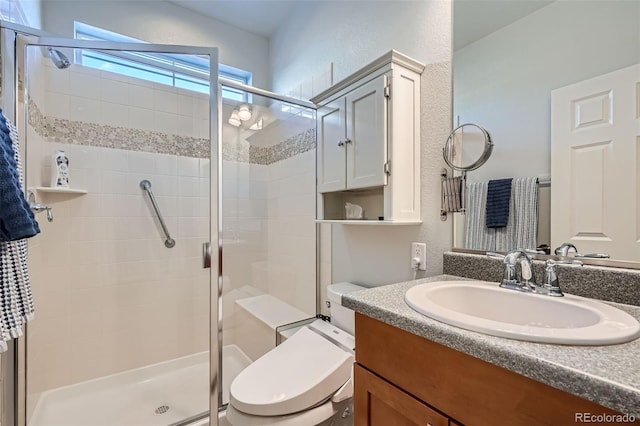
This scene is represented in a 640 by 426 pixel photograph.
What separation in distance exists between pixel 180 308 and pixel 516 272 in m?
2.10

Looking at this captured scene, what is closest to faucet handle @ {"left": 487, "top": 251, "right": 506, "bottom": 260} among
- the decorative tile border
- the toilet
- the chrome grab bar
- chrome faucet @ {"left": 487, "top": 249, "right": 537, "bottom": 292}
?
chrome faucet @ {"left": 487, "top": 249, "right": 537, "bottom": 292}

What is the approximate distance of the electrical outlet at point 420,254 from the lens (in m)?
1.24

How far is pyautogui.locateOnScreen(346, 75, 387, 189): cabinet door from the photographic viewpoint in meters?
1.22

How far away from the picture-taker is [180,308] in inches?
82.8

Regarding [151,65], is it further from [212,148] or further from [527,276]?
[527,276]

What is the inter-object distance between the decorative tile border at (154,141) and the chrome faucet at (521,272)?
4.39 ft

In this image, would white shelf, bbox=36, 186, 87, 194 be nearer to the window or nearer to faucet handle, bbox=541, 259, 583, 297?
the window

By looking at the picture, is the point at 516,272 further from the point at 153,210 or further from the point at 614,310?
the point at 153,210

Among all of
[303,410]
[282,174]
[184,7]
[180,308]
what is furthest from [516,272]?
[184,7]

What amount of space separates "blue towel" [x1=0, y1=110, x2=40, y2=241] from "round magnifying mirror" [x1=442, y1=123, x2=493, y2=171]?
143 cm

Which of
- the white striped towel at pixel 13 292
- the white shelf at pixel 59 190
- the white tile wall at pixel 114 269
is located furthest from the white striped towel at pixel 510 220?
the white shelf at pixel 59 190

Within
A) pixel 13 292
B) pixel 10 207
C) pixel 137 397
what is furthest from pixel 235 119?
pixel 137 397

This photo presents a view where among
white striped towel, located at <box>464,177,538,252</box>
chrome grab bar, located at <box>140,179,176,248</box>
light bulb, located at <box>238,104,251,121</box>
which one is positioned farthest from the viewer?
chrome grab bar, located at <box>140,179,176,248</box>

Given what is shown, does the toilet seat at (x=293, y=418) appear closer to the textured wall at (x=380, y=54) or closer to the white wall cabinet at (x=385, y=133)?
the textured wall at (x=380, y=54)
